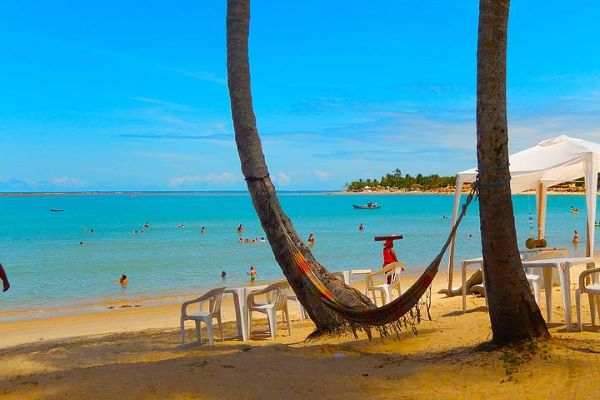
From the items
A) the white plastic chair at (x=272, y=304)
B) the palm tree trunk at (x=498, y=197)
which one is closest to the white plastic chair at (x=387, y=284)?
the white plastic chair at (x=272, y=304)

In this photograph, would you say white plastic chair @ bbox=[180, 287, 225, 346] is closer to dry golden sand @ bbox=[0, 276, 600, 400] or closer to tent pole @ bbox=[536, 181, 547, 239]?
dry golden sand @ bbox=[0, 276, 600, 400]

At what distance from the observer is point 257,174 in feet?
21.7

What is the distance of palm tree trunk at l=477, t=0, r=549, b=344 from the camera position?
188 inches

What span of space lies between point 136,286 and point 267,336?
→ 1093cm

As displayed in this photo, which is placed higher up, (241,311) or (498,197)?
(498,197)

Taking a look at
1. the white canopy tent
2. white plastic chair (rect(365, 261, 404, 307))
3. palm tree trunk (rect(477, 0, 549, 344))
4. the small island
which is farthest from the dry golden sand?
the small island

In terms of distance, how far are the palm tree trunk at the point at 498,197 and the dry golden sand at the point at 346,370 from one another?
273 millimetres

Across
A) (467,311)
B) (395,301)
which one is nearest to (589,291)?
(395,301)

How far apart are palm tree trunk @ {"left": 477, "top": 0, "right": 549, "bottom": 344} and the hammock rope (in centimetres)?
24

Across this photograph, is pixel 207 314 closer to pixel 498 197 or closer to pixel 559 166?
pixel 498 197

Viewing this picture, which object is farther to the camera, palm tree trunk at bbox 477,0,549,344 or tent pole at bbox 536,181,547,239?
tent pole at bbox 536,181,547,239

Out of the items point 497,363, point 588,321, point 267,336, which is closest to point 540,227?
point 588,321

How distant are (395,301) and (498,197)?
3.74 ft

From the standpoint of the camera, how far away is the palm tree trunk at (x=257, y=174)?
21.5 feet
